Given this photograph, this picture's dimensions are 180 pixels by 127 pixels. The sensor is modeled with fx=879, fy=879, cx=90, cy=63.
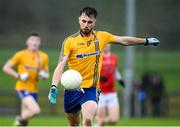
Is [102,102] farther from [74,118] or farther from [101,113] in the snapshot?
[74,118]

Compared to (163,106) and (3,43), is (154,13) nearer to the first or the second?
(3,43)

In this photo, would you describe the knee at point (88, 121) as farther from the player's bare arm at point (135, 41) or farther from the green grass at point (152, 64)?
the green grass at point (152, 64)

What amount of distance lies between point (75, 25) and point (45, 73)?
21.0 meters

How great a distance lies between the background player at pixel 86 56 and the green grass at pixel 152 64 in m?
23.7

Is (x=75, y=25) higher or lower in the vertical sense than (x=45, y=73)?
higher

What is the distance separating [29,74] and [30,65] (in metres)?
0.23

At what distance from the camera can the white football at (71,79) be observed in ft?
46.5

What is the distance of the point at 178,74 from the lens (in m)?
42.1

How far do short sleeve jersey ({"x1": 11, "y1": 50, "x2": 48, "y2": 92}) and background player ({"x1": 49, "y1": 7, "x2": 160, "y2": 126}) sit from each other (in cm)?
514

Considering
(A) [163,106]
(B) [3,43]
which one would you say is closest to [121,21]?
(B) [3,43]

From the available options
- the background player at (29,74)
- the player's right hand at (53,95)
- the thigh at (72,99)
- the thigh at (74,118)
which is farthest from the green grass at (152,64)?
the player's right hand at (53,95)

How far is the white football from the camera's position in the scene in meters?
14.2

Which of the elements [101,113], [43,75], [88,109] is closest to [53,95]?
[88,109]

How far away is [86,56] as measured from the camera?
15016 mm
